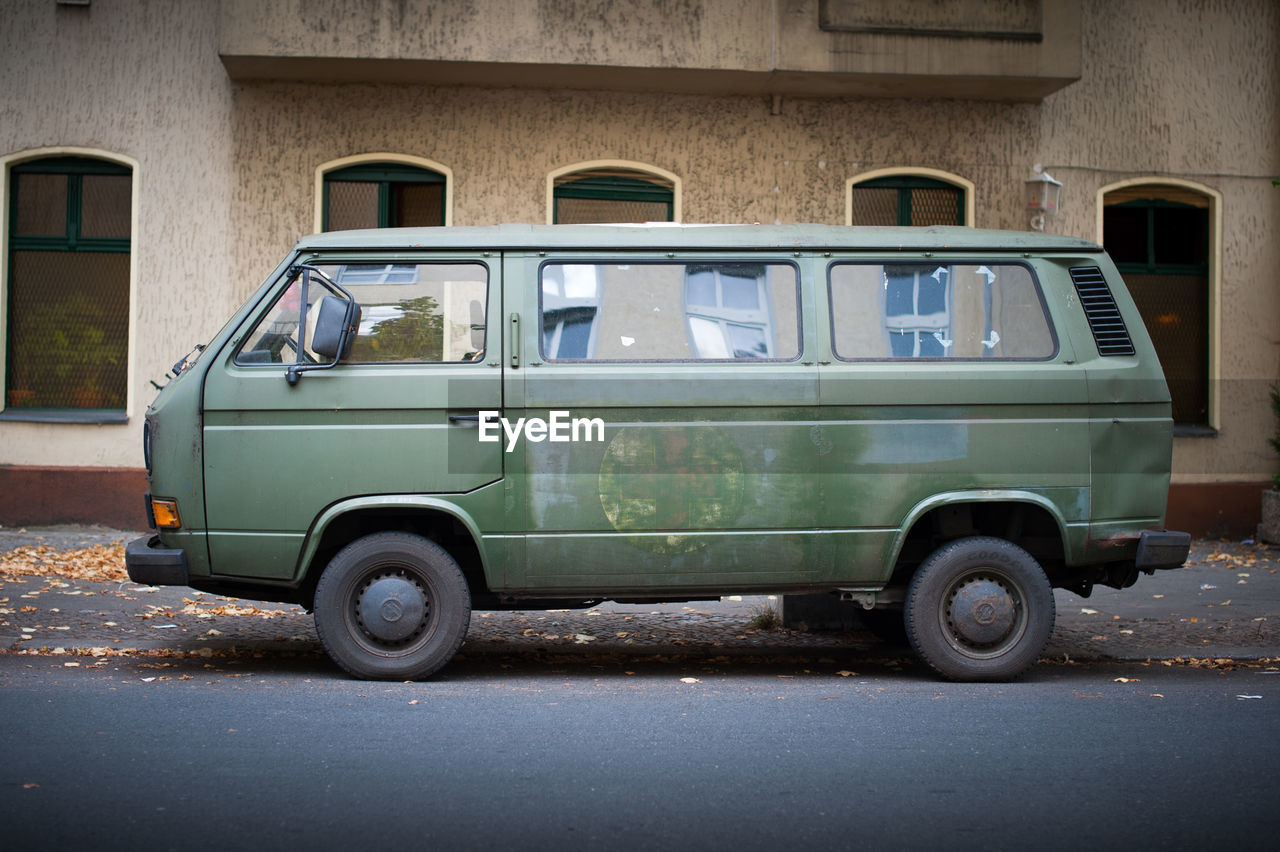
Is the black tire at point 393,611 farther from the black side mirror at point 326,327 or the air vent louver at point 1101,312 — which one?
the air vent louver at point 1101,312

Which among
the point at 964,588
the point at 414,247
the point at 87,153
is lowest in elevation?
the point at 964,588

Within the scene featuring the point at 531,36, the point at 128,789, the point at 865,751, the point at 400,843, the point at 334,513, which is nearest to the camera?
the point at 400,843

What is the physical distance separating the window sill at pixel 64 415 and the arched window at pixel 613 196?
4.91 meters

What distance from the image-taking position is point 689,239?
20.5ft

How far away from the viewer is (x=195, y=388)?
19.6 feet

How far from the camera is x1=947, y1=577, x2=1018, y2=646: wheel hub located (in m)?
6.22

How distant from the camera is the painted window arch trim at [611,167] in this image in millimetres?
12086

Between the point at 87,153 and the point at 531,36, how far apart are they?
15.3 feet

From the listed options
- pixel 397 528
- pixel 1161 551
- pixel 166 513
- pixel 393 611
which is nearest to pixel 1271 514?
pixel 1161 551

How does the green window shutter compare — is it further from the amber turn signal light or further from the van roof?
the amber turn signal light

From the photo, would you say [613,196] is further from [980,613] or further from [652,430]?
[980,613]

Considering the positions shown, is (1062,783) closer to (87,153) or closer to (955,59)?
(955,59)

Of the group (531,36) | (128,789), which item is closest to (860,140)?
(531,36)

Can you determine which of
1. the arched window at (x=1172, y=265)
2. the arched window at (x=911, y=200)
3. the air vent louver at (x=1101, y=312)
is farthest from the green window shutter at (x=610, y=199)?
the air vent louver at (x=1101, y=312)
